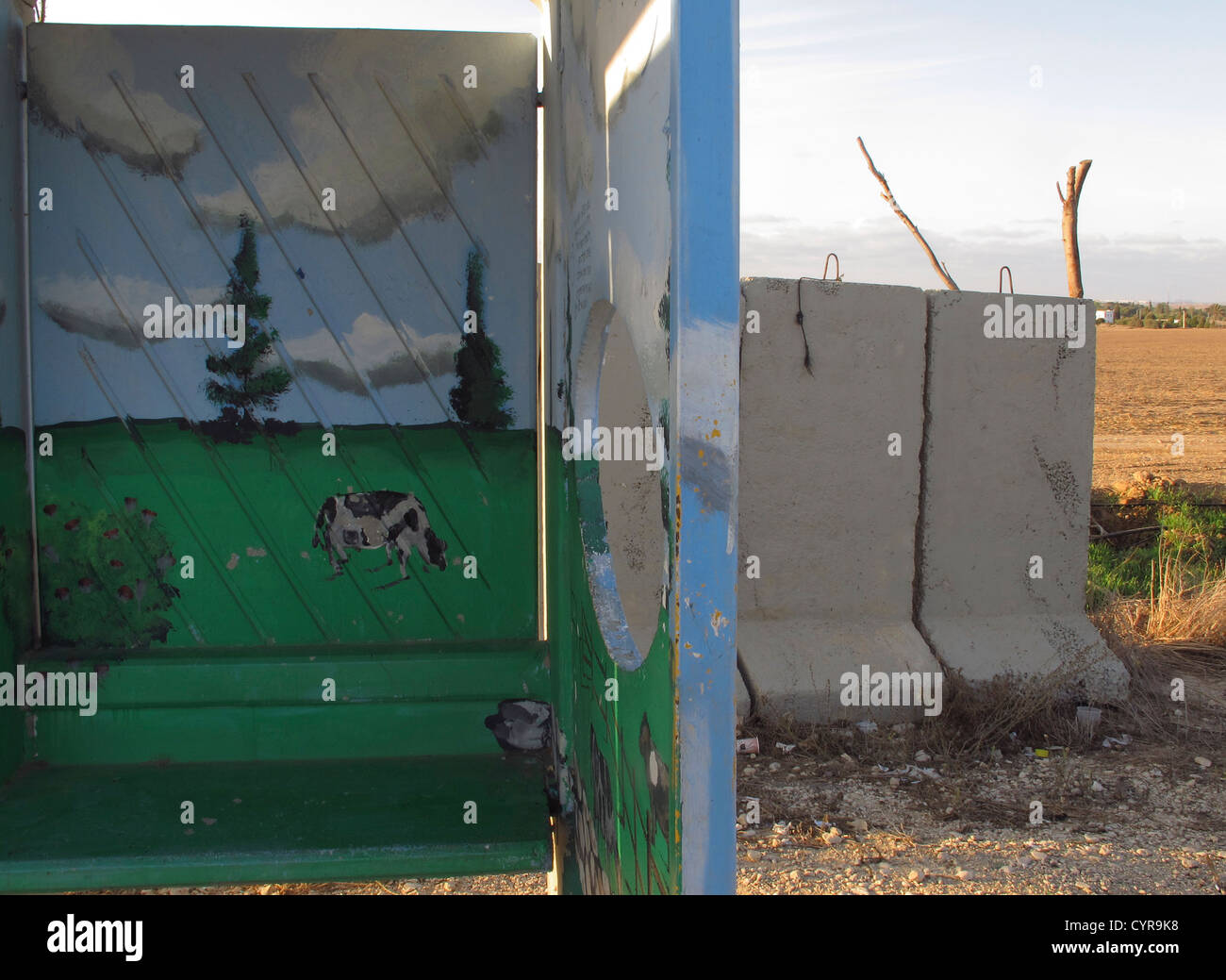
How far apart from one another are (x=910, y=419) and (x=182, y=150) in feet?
10.3

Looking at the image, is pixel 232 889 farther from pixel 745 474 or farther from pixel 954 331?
pixel 954 331

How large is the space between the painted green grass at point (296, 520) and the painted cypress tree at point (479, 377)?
0.05 metres

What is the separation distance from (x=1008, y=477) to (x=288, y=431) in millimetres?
Answer: 3248

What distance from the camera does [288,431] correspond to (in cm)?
304

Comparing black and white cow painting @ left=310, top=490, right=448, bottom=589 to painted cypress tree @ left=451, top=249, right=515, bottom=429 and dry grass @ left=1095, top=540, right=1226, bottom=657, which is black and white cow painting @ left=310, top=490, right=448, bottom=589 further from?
dry grass @ left=1095, top=540, right=1226, bottom=657

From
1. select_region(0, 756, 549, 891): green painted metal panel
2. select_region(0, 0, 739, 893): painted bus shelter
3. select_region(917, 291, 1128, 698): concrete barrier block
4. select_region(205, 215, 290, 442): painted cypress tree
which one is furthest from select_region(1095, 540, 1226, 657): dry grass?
select_region(205, 215, 290, 442): painted cypress tree

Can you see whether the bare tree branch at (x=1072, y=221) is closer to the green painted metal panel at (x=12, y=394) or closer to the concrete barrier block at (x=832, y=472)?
the concrete barrier block at (x=832, y=472)

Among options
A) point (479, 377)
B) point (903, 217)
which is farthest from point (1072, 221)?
point (479, 377)

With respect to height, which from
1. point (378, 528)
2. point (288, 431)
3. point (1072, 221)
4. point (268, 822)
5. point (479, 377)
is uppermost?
point (1072, 221)

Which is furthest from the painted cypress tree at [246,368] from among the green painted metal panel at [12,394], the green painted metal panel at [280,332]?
the green painted metal panel at [12,394]

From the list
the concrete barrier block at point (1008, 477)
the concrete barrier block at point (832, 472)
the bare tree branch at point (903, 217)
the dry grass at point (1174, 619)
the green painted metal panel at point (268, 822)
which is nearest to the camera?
the green painted metal panel at point (268, 822)

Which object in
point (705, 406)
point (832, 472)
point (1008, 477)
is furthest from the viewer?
point (1008, 477)

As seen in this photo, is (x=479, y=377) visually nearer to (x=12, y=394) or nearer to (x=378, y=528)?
(x=378, y=528)

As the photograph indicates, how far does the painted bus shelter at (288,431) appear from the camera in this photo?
112 inches
